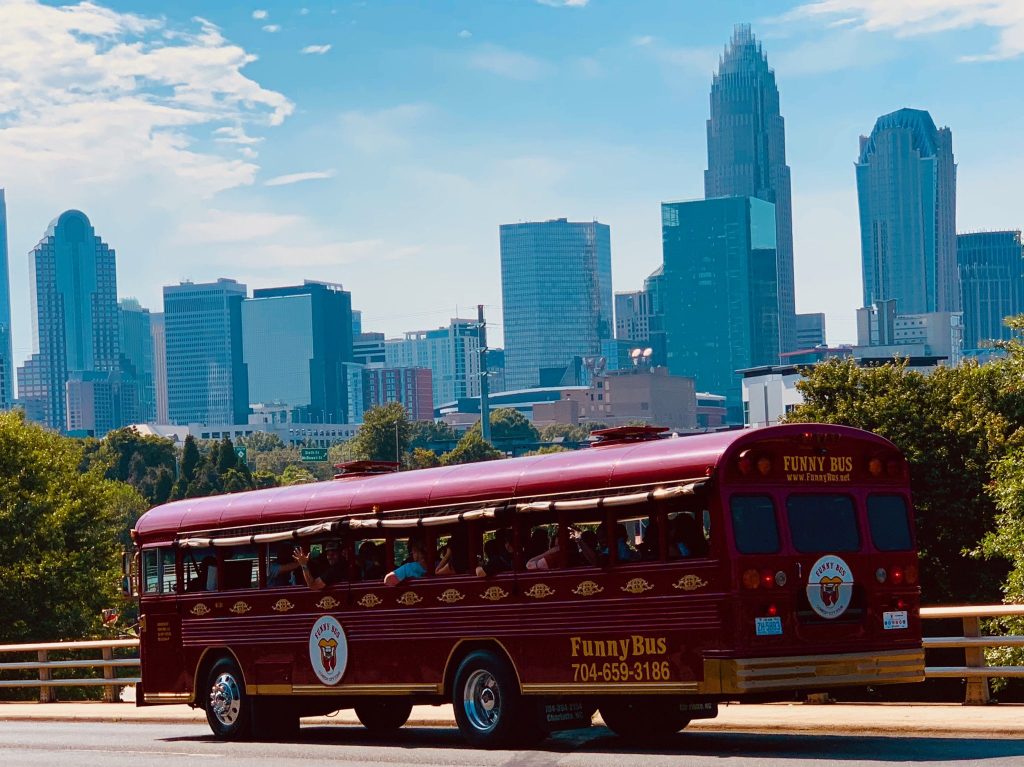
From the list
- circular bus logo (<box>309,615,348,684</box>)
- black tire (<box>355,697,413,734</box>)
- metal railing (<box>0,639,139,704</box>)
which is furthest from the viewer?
metal railing (<box>0,639,139,704</box>)

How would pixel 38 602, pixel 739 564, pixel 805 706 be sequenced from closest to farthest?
1. pixel 739 564
2. pixel 805 706
3. pixel 38 602

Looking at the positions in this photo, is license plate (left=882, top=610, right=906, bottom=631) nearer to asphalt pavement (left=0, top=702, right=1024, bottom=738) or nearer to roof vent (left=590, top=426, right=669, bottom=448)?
asphalt pavement (left=0, top=702, right=1024, bottom=738)

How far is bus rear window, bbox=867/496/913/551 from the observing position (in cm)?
1709

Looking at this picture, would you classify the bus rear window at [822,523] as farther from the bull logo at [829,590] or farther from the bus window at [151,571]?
the bus window at [151,571]

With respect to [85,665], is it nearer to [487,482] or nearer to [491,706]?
[491,706]

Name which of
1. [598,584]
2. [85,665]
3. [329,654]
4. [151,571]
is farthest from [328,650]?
[85,665]

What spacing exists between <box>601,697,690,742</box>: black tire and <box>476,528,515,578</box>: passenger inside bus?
179 centimetres

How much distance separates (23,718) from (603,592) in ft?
55.9

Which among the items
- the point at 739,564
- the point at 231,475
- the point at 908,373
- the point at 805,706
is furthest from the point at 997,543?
the point at 231,475

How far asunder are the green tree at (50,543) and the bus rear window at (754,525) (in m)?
42.6

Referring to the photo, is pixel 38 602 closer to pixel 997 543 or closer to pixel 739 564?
pixel 997 543

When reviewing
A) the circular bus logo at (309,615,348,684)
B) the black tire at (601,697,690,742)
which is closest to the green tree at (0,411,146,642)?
the circular bus logo at (309,615,348,684)

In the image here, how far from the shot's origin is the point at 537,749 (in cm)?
1769

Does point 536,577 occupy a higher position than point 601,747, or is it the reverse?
point 536,577
